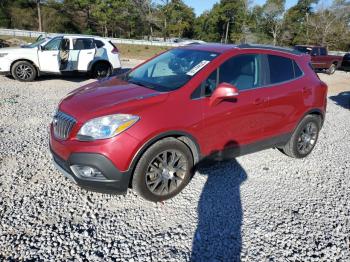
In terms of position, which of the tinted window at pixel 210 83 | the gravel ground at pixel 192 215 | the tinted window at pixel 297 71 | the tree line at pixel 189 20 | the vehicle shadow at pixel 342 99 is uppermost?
the tree line at pixel 189 20

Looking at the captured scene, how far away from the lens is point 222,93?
10.4 ft

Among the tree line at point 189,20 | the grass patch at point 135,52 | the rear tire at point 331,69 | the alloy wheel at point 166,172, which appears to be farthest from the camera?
the tree line at point 189,20

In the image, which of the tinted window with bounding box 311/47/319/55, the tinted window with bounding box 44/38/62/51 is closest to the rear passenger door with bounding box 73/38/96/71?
the tinted window with bounding box 44/38/62/51

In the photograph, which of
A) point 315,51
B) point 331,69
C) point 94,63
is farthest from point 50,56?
point 331,69

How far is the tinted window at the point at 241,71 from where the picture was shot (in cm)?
350

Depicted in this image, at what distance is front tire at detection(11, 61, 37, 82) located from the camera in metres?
9.02

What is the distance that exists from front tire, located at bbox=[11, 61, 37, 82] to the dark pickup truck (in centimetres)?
1394

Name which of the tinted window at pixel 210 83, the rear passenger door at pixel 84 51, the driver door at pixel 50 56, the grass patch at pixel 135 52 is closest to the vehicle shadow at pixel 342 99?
the tinted window at pixel 210 83

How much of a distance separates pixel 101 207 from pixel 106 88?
4.74 feet

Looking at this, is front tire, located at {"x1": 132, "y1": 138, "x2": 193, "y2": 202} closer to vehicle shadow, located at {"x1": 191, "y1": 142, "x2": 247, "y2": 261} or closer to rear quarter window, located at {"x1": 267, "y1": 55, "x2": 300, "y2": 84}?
vehicle shadow, located at {"x1": 191, "y1": 142, "x2": 247, "y2": 261}

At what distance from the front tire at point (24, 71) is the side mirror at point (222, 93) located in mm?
8043

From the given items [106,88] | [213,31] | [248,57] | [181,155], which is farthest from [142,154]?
[213,31]

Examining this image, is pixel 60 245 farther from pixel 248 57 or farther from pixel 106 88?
pixel 248 57

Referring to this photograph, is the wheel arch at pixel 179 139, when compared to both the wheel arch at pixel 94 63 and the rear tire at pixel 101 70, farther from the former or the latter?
the rear tire at pixel 101 70
